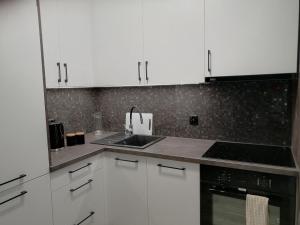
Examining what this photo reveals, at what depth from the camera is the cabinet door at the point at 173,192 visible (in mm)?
1610

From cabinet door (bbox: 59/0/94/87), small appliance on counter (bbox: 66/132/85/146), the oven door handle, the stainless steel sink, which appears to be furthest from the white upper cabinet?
the oven door handle

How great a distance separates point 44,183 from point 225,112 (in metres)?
1.49

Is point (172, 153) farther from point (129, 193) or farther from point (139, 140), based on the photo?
point (139, 140)

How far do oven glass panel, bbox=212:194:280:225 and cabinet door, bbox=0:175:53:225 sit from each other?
1.10 metres

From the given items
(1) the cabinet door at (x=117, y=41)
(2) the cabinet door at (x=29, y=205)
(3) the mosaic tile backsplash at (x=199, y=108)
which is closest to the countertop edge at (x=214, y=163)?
(2) the cabinet door at (x=29, y=205)

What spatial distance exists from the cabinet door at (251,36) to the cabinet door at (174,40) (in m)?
0.09

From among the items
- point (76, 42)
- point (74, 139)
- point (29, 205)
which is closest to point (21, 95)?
point (29, 205)

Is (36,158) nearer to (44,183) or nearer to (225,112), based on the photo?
(44,183)

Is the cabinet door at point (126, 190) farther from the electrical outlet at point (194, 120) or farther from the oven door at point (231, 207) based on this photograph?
the electrical outlet at point (194, 120)

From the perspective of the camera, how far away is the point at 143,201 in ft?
6.01

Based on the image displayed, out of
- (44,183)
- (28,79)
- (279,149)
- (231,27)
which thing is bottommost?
(44,183)

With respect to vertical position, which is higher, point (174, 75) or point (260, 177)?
point (174, 75)

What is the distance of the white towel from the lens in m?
1.33

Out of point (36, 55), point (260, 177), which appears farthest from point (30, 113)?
point (260, 177)
